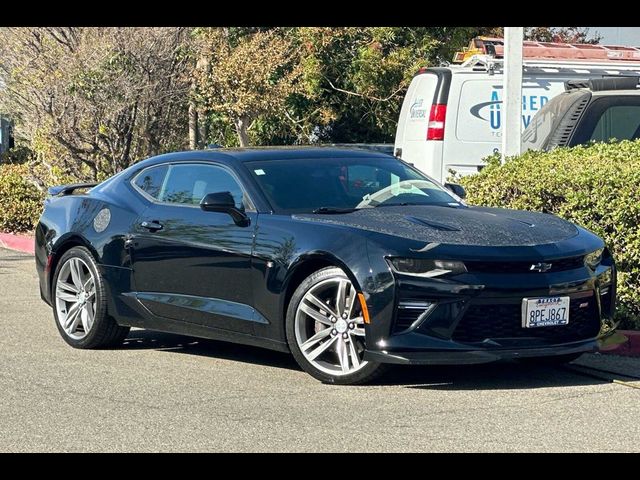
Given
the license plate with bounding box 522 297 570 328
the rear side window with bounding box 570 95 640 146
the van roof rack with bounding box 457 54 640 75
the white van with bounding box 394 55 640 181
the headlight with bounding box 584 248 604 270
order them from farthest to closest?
the van roof rack with bounding box 457 54 640 75
the white van with bounding box 394 55 640 181
the rear side window with bounding box 570 95 640 146
the headlight with bounding box 584 248 604 270
the license plate with bounding box 522 297 570 328

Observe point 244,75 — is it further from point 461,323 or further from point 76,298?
point 461,323

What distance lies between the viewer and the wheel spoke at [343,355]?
24.8 feet

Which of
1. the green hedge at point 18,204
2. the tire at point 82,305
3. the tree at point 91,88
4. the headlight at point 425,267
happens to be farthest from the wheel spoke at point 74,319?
the green hedge at point 18,204

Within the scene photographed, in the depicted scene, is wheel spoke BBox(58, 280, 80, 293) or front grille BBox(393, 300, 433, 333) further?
wheel spoke BBox(58, 280, 80, 293)

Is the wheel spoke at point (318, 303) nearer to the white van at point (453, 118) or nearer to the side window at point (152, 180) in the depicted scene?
the side window at point (152, 180)

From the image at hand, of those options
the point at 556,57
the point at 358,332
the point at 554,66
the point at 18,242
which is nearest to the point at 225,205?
the point at 358,332

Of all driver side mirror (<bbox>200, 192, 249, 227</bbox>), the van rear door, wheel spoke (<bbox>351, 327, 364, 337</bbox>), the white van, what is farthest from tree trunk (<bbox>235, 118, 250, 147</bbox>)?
wheel spoke (<bbox>351, 327, 364, 337</bbox>)

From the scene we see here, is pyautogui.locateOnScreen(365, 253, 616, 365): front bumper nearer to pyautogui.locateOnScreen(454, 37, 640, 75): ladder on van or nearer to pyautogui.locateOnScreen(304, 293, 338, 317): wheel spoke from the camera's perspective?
pyautogui.locateOnScreen(304, 293, 338, 317): wheel spoke

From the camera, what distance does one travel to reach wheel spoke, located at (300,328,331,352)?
7617mm

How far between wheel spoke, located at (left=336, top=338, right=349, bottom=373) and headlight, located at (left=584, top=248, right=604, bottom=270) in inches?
63.5

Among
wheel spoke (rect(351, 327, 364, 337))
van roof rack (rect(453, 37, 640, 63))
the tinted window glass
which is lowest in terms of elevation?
wheel spoke (rect(351, 327, 364, 337))

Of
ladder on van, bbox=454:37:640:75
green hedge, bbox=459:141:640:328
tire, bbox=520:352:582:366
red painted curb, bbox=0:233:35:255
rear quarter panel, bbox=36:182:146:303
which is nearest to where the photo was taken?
tire, bbox=520:352:582:366

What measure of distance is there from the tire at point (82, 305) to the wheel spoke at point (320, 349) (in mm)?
1991
